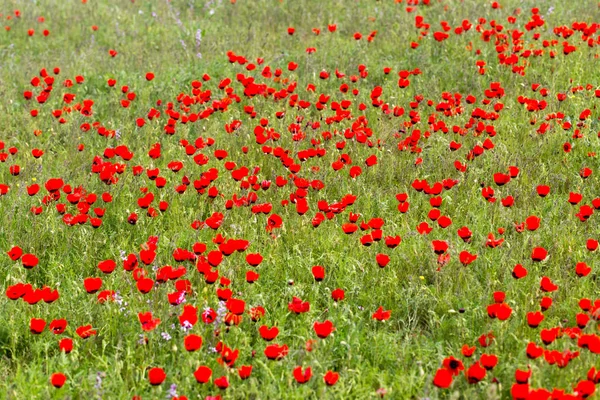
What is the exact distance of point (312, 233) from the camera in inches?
164

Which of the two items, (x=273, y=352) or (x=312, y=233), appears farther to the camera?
(x=312, y=233)

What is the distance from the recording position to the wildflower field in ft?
9.80

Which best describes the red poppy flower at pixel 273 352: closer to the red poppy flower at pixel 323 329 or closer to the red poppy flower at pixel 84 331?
the red poppy flower at pixel 323 329

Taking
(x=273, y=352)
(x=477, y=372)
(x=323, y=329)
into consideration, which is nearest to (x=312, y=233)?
(x=323, y=329)

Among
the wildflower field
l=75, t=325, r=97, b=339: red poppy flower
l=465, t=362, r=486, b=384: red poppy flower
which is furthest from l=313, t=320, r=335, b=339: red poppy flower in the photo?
l=75, t=325, r=97, b=339: red poppy flower

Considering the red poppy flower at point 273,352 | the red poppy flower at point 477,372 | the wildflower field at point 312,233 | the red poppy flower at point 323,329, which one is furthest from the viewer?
the wildflower field at point 312,233

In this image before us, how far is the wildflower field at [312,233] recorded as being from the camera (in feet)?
9.80

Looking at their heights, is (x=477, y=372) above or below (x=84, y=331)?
above

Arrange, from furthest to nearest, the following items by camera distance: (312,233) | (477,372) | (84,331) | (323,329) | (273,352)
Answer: (312,233) → (84,331) → (323,329) → (273,352) → (477,372)

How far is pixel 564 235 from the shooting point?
4.02 meters

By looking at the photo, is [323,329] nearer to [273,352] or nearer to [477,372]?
[273,352]

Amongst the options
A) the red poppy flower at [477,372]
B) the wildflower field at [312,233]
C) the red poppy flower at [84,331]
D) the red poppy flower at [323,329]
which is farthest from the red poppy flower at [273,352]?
the red poppy flower at [84,331]

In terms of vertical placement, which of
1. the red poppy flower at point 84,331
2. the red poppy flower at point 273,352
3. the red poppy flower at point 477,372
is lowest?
the red poppy flower at point 84,331

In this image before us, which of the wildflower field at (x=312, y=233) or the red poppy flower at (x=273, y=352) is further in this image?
the wildflower field at (x=312, y=233)
